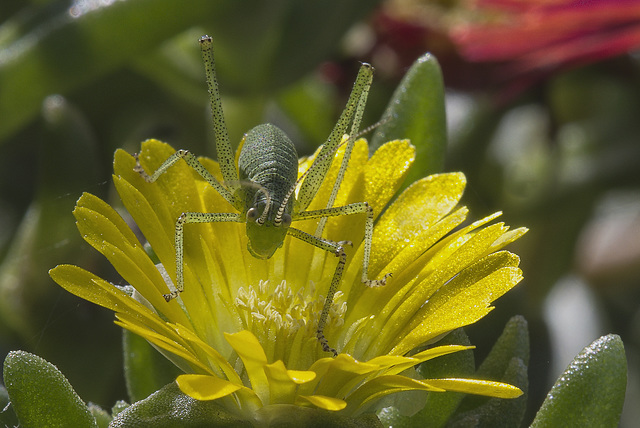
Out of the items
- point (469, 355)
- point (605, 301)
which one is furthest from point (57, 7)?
point (605, 301)

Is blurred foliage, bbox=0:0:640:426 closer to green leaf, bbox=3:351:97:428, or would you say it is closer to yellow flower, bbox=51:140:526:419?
yellow flower, bbox=51:140:526:419

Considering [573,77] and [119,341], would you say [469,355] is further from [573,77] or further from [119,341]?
[573,77]

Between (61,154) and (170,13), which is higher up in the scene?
(170,13)

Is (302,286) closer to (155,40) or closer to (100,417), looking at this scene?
(100,417)

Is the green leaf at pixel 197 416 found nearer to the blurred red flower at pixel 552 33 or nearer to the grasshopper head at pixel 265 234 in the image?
the grasshopper head at pixel 265 234

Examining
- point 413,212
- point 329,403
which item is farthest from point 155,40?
point 329,403
